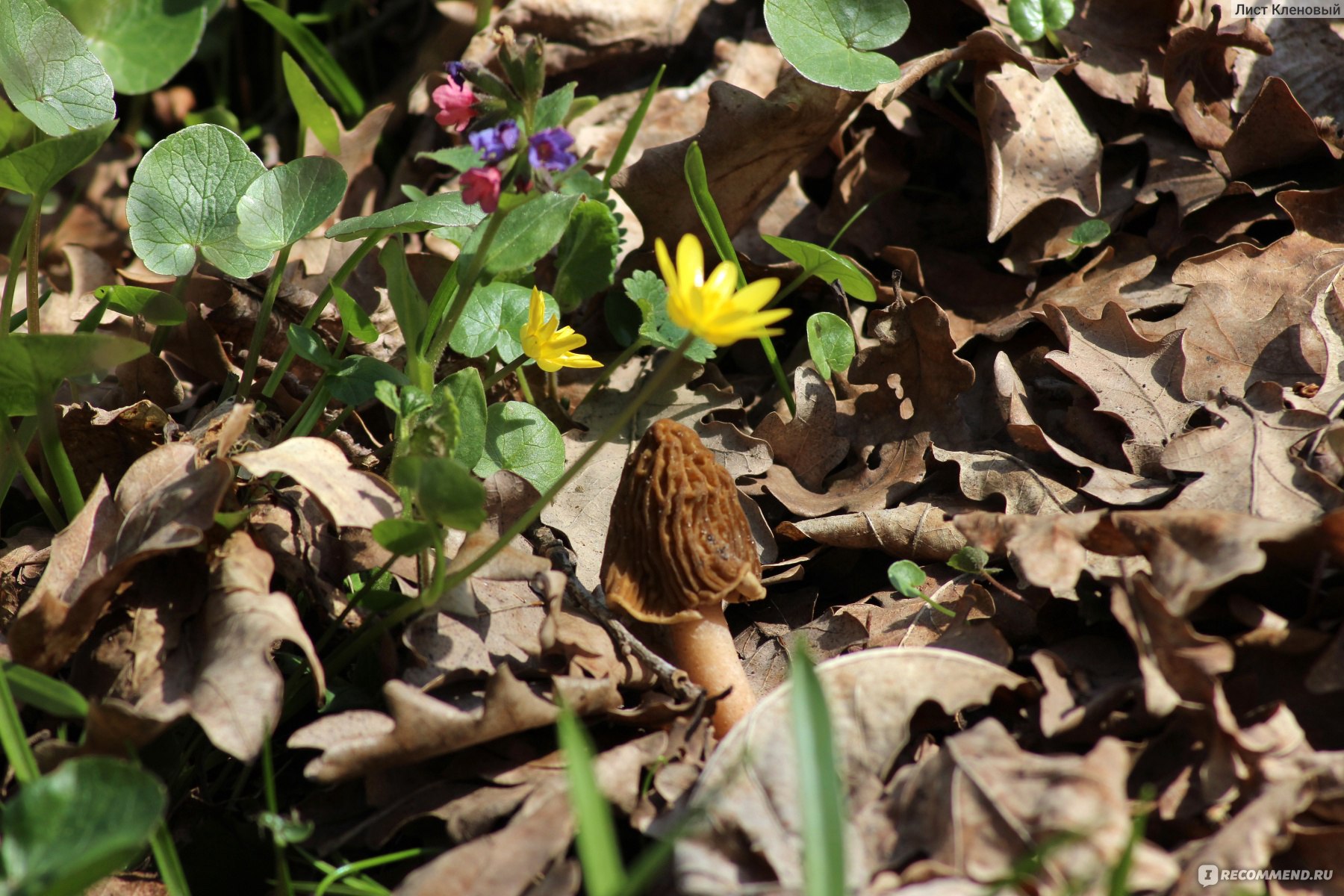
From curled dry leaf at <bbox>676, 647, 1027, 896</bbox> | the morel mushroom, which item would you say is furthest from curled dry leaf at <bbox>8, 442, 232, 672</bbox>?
curled dry leaf at <bbox>676, 647, 1027, 896</bbox>

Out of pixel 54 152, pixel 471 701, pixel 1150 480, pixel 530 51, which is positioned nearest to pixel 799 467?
pixel 1150 480

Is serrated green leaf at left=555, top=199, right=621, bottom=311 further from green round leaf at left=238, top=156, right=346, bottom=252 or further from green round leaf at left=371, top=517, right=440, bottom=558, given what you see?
green round leaf at left=371, top=517, right=440, bottom=558

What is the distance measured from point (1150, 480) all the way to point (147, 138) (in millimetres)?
3527

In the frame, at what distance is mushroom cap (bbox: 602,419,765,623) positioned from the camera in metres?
2.01

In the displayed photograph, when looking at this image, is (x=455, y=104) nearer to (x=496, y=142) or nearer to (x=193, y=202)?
(x=496, y=142)

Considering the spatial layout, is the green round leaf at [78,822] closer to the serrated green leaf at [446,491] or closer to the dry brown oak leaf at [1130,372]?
the serrated green leaf at [446,491]

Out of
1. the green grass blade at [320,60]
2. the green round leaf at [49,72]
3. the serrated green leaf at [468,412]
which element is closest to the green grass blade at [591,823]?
the serrated green leaf at [468,412]

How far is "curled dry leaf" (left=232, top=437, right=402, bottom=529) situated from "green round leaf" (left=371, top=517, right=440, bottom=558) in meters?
0.10

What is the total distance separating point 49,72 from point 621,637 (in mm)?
1775

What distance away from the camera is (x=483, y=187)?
173 cm

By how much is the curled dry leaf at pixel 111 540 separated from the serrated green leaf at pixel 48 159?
60 centimetres

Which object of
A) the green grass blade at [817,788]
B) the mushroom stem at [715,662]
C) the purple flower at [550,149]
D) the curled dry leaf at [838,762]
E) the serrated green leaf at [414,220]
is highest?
the purple flower at [550,149]

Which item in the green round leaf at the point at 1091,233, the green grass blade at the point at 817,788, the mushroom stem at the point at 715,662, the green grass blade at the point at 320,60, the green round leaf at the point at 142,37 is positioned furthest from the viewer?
the green grass blade at the point at 320,60

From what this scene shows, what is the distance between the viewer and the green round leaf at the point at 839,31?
2521 mm
